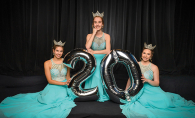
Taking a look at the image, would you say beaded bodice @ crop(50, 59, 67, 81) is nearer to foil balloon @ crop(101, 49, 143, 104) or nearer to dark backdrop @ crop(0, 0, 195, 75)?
foil balloon @ crop(101, 49, 143, 104)

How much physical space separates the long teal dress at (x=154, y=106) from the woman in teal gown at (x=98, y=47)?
0.47 meters

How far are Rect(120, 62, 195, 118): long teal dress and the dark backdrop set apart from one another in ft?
7.71

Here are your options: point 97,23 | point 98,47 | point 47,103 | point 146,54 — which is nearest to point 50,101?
point 47,103

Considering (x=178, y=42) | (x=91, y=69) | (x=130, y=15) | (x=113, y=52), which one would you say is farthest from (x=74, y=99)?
(x=178, y=42)

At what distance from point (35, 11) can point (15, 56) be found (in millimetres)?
1565

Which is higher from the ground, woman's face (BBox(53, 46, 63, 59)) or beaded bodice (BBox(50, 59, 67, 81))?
woman's face (BBox(53, 46, 63, 59))

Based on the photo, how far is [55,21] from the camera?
4.48 metres

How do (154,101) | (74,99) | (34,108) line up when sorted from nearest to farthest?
(34,108), (154,101), (74,99)

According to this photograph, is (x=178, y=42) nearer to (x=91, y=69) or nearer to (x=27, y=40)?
(x=91, y=69)

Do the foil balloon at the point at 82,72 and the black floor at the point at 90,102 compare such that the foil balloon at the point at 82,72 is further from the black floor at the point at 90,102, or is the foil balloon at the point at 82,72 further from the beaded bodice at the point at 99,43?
the beaded bodice at the point at 99,43

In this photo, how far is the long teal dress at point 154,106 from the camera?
1.86 meters

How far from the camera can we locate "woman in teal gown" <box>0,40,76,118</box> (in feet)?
6.00

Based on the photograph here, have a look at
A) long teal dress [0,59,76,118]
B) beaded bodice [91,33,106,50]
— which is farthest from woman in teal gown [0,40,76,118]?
beaded bodice [91,33,106,50]

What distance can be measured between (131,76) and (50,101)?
126 centimetres
